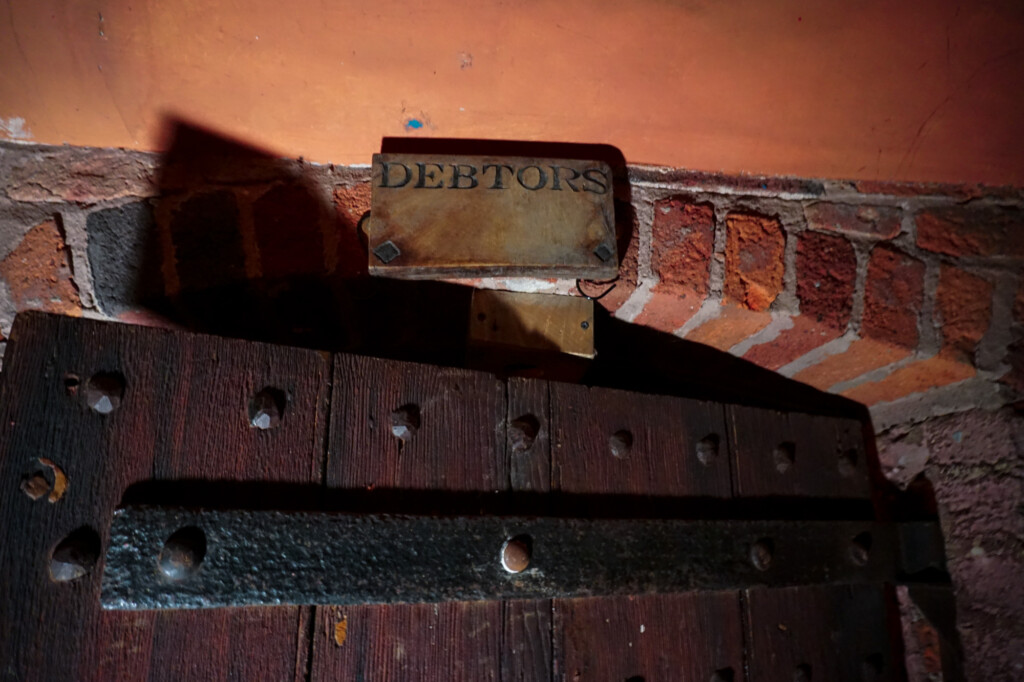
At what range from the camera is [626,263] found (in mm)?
899

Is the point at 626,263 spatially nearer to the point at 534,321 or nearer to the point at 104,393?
the point at 534,321

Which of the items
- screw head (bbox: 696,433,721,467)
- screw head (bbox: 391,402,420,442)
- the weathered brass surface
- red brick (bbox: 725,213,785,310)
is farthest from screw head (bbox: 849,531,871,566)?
screw head (bbox: 391,402,420,442)

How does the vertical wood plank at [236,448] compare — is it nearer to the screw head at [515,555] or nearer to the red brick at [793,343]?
the screw head at [515,555]

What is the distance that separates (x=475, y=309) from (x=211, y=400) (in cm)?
38

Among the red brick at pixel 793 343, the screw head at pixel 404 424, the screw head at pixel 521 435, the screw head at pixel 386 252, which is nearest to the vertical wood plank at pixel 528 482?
the screw head at pixel 521 435

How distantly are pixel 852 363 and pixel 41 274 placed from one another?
1.19 meters

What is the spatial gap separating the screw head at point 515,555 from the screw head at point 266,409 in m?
0.29

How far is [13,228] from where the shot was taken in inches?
30.4

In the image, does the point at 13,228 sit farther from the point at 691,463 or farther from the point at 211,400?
the point at 691,463

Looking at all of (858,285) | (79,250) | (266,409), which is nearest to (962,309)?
(858,285)

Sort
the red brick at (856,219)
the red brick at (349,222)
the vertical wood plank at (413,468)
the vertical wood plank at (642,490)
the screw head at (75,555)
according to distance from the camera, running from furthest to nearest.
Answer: the red brick at (856,219) < the red brick at (349,222) < the vertical wood plank at (642,490) < the vertical wood plank at (413,468) < the screw head at (75,555)

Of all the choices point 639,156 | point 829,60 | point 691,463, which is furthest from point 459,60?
point 691,463

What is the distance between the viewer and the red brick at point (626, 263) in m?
0.90

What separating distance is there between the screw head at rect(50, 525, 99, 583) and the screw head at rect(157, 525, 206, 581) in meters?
0.06
